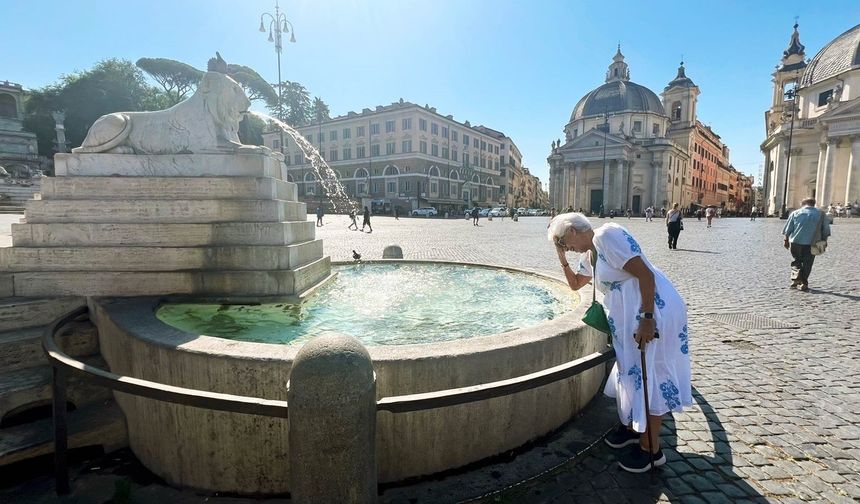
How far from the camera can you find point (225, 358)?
266cm

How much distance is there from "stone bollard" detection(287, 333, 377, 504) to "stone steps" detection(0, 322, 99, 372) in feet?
11.5

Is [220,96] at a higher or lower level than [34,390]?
higher

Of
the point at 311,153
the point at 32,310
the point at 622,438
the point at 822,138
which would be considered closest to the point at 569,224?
the point at 622,438

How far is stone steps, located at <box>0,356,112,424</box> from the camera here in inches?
130

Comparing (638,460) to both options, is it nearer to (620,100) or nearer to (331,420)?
(331,420)

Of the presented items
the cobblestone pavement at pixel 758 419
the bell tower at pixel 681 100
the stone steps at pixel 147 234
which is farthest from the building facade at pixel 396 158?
the cobblestone pavement at pixel 758 419

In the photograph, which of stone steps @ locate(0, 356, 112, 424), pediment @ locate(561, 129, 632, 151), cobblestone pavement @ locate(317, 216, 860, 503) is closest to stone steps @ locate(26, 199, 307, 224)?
stone steps @ locate(0, 356, 112, 424)

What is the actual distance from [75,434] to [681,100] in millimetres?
95163

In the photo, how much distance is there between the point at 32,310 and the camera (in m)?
4.20

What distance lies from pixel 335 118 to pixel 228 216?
6871 centimetres

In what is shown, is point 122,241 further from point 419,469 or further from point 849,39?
point 849,39

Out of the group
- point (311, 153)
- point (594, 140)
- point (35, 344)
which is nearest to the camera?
point (35, 344)

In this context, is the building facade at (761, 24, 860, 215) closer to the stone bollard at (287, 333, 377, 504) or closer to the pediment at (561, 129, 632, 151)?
the pediment at (561, 129, 632, 151)

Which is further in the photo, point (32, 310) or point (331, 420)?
point (32, 310)
